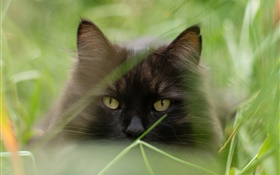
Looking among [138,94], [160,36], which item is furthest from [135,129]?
[160,36]

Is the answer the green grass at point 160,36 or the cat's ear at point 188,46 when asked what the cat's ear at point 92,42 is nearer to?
the green grass at point 160,36

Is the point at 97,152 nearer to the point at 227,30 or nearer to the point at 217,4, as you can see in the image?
the point at 217,4

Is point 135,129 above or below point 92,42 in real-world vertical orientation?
below

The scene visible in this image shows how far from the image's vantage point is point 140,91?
1854mm

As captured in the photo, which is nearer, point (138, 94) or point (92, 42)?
point (138, 94)

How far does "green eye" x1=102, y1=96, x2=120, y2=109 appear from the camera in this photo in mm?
1897

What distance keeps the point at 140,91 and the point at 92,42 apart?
10.9 inches

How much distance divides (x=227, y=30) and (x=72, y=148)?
130cm

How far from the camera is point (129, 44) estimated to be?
2.16m

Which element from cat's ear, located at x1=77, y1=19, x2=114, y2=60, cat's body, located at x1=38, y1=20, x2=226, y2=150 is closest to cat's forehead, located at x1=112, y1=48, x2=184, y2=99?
cat's body, located at x1=38, y1=20, x2=226, y2=150

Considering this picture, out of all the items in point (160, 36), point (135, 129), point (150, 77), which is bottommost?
point (135, 129)

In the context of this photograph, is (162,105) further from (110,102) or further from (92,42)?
(92,42)

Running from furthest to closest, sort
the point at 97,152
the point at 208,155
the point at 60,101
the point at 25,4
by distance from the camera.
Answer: the point at 25,4 < the point at 60,101 < the point at 208,155 < the point at 97,152

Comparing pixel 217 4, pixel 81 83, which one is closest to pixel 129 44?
pixel 81 83
